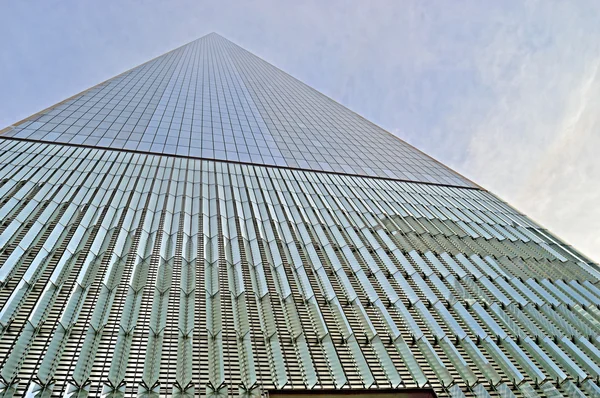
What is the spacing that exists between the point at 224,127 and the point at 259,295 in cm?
1812

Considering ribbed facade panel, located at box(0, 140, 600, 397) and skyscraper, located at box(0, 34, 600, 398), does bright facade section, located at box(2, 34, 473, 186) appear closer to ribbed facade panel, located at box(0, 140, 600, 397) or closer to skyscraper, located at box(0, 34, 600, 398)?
skyscraper, located at box(0, 34, 600, 398)

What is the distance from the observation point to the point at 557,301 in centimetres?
1067

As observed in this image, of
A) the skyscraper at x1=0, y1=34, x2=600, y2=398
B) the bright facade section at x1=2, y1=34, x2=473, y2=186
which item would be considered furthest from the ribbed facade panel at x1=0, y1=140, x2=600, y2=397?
the bright facade section at x1=2, y1=34, x2=473, y2=186

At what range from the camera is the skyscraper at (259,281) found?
680cm

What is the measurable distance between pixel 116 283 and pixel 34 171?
8.55m

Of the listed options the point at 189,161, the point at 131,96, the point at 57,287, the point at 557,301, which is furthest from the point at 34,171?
the point at 557,301

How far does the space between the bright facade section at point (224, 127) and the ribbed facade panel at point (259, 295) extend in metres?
4.52

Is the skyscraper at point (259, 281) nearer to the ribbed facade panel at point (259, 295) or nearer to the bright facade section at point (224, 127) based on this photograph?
the ribbed facade panel at point (259, 295)

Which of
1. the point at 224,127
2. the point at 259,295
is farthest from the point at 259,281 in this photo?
the point at 224,127

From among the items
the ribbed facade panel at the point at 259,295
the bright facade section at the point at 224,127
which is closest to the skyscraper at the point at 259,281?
the ribbed facade panel at the point at 259,295

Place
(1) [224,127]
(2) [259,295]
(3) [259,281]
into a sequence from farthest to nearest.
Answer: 1. (1) [224,127]
2. (3) [259,281]
3. (2) [259,295]

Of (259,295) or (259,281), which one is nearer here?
(259,295)

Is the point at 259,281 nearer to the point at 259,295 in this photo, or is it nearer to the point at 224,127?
the point at 259,295

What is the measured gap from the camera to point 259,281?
375 inches
